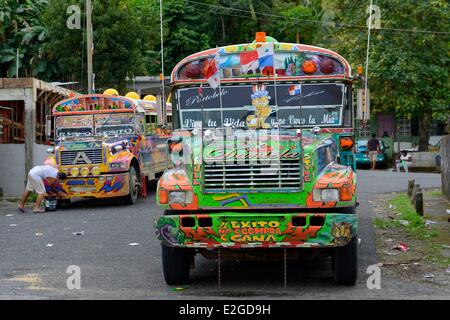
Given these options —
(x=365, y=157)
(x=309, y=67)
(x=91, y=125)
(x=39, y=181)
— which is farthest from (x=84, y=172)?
(x=365, y=157)

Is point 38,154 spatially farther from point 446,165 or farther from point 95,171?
point 446,165

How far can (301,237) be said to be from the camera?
25.4ft

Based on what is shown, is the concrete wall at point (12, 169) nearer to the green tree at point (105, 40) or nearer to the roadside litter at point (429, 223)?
the roadside litter at point (429, 223)

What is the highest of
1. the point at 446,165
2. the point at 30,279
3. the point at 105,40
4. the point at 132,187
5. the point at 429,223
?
the point at 105,40

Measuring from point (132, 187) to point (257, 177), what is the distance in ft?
34.6

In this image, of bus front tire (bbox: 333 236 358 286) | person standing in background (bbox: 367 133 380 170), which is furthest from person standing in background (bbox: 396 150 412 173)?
bus front tire (bbox: 333 236 358 286)

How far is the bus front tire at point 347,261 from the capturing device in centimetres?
808

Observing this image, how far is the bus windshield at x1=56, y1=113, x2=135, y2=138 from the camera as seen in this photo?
1856 cm

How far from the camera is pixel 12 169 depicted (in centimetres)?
2067

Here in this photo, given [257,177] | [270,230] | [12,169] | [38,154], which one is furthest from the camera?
[38,154]

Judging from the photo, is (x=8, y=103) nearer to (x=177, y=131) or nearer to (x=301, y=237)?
(x=177, y=131)

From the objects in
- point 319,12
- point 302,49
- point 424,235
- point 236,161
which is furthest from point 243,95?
point 319,12

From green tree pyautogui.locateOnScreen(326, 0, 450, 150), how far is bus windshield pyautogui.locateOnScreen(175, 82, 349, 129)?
22945 millimetres

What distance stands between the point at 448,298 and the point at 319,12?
4191 cm
